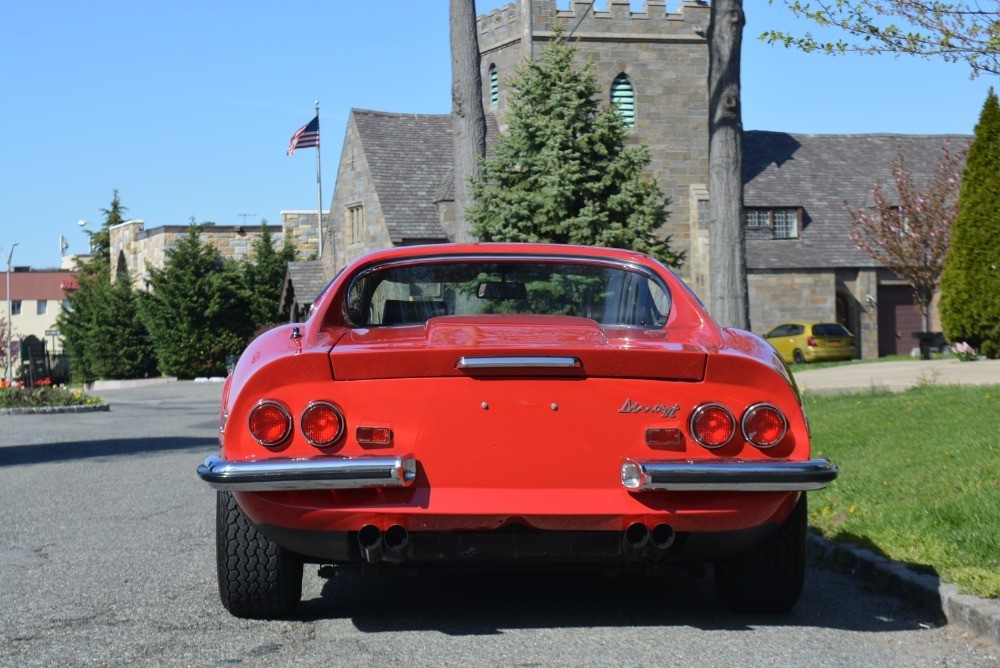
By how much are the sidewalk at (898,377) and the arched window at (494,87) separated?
2579cm

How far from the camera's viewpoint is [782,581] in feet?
17.3

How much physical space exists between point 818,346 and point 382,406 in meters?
40.3

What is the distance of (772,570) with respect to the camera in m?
5.26

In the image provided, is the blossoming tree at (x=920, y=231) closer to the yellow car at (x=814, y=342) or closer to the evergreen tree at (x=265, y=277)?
the yellow car at (x=814, y=342)

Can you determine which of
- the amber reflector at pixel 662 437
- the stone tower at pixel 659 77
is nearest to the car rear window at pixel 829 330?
the stone tower at pixel 659 77

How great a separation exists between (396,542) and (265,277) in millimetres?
47326

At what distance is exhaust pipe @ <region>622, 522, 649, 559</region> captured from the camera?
4676 millimetres

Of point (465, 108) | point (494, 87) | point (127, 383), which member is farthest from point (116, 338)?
point (465, 108)

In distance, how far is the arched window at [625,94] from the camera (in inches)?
1797

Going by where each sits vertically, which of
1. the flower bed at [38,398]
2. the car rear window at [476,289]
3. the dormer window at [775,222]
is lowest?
the flower bed at [38,398]

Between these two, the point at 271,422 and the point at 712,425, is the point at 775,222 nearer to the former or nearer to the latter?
the point at 712,425

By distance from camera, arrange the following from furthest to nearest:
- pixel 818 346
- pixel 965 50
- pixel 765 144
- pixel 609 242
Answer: pixel 765 144, pixel 818 346, pixel 609 242, pixel 965 50

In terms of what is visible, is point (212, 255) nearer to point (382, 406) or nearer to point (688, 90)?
point (688, 90)

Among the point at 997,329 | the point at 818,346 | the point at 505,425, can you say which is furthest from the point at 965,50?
the point at 818,346
